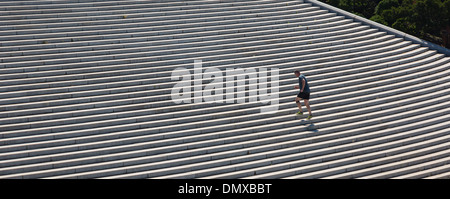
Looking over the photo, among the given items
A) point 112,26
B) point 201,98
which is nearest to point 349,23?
point 201,98

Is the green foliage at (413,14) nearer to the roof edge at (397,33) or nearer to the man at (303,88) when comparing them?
the roof edge at (397,33)

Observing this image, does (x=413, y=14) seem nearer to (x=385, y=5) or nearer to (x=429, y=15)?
(x=429, y=15)

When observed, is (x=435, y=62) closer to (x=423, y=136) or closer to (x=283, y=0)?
(x=423, y=136)

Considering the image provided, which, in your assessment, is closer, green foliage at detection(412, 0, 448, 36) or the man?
the man

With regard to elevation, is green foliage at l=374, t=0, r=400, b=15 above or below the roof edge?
above

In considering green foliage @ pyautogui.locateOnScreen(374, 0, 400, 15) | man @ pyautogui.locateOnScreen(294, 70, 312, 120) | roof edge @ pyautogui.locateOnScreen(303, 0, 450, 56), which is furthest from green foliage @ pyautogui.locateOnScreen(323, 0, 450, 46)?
man @ pyautogui.locateOnScreen(294, 70, 312, 120)

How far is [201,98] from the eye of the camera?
10.9 m

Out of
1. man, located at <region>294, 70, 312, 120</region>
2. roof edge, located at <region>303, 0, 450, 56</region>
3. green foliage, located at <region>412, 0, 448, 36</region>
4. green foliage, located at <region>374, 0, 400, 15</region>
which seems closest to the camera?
man, located at <region>294, 70, 312, 120</region>

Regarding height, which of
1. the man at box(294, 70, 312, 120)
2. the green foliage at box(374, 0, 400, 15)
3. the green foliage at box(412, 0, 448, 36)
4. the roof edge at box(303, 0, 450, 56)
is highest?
the green foliage at box(374, 0, 400, 15)

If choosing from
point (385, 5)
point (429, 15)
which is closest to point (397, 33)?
point (429, 15)

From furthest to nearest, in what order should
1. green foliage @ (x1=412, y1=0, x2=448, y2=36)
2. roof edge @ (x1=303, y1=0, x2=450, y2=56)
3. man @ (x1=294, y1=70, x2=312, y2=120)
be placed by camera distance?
green foliage @ (x1=412, y1=0, x2=448, y2=36) → roof edge @ (x1=303, y1=0, x2=450, y2=56) → man @ (x1=294, y1=70, x2=312, y2=120)

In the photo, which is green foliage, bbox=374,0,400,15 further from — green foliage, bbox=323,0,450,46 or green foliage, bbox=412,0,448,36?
green foliage, bbox=412,0,448,36

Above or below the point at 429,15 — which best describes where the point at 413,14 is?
above

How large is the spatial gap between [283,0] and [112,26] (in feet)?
22.8
